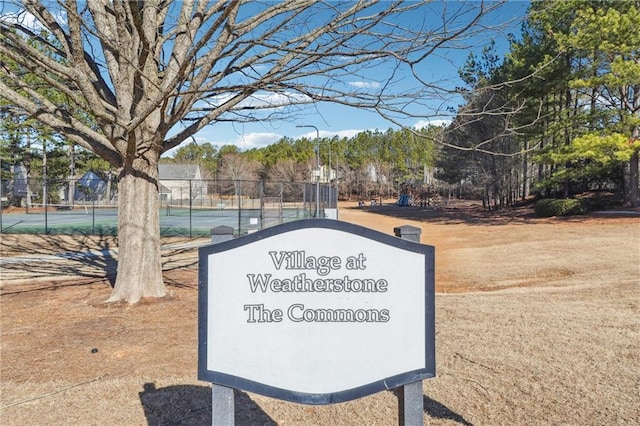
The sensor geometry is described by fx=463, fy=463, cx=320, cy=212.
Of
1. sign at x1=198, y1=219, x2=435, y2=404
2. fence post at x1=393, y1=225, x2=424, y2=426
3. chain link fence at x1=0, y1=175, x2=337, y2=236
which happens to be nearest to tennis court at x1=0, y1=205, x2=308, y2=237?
chain link fence at x1=0, y1=175, x2=337, y2=236

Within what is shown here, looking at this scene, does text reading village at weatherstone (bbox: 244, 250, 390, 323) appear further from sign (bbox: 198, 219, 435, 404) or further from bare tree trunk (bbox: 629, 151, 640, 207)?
bare tree trunk (bbox: 629, 151, 640, 207)

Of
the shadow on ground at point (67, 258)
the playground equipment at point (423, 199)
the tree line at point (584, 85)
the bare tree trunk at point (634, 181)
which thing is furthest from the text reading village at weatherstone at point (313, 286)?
the playground equipment at point (423, 199)

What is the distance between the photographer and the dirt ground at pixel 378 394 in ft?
11.2

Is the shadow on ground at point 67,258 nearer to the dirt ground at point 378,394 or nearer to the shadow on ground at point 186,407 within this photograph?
the dirt ground at point 378,394

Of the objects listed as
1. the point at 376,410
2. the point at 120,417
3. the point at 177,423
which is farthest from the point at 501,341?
the point at 120,417

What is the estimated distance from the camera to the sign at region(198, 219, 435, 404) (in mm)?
2381

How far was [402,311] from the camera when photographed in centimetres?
242

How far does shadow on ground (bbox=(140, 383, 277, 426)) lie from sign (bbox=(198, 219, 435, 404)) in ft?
3.90

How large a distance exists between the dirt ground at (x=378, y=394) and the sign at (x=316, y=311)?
1.16 meters

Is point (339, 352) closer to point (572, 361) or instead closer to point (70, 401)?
point (70, 401)

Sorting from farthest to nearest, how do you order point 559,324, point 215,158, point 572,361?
point 215,158 < point 559,324 < point 572,361

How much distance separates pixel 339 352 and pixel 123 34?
4118 millimetres

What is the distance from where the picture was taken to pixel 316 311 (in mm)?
2408

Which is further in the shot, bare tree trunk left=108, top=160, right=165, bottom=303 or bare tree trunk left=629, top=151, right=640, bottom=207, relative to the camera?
bare tree trunk left=629, top=151, right=640, bottom=207
